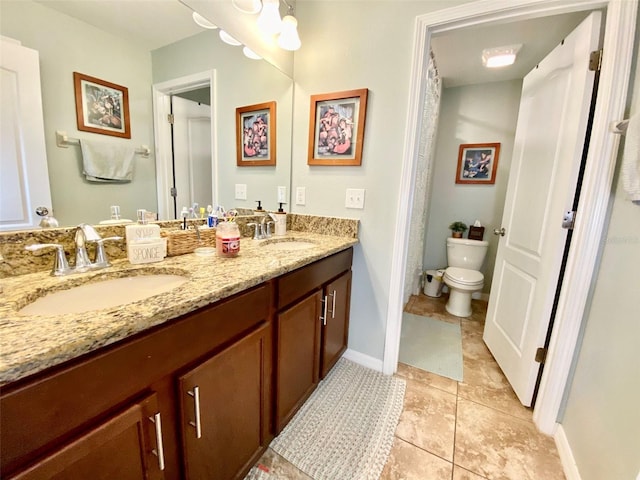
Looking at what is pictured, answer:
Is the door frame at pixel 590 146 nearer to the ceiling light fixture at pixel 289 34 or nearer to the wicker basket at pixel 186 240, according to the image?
the ceiling light fixture at pixel 289 34

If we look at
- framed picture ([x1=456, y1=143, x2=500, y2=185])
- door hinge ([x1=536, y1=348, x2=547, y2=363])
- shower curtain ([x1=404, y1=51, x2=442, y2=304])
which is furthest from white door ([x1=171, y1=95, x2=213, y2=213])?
framed picture ([x1=456, y1=143, x2=500, y2=185])

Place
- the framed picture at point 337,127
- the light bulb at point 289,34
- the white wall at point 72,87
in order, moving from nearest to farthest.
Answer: the white wall at point 72,87 < the light bulb at point 289,34 < the framed picture at point 337,127

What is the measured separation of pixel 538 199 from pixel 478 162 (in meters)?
1.46

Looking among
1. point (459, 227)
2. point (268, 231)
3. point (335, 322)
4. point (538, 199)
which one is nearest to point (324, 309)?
point (335, 322)

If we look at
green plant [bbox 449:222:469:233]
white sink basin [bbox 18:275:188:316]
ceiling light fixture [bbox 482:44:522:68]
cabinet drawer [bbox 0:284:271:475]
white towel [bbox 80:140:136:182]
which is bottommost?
cabinet drawer [bbox 0:284:271:475]

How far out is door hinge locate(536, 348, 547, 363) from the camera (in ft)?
Result: 4.53

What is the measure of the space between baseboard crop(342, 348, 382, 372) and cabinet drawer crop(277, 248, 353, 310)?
2.06ft

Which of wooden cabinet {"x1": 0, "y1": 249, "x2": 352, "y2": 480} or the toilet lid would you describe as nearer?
wooden cabinet {"x1": 0, "y1": 249, "x2": 352, "y2": 480}

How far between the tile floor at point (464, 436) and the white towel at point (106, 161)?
131 cm

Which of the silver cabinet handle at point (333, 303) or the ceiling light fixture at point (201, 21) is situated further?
the silver cabinet handle at point (333, 303)

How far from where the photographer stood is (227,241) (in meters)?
1.08

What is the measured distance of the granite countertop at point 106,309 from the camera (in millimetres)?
439

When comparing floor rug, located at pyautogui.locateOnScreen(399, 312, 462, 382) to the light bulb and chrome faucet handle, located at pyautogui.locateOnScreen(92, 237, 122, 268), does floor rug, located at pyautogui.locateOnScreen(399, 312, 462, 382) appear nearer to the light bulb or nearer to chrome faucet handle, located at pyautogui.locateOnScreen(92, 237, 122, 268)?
chrome faucet handle, located at pyautogui.locateOnScreen(92, 237, 122, 268)

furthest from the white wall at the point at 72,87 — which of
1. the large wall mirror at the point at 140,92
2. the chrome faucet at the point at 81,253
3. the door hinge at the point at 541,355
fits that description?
the door hinge at the point at 541,355
